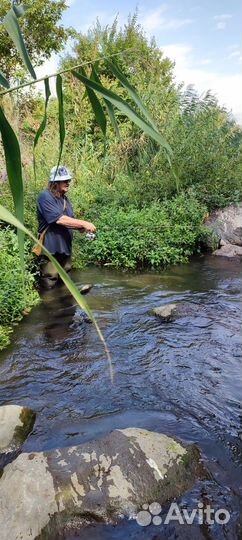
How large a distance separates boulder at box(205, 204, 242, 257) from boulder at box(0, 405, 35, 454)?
7245mm

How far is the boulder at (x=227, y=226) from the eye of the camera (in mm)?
10113

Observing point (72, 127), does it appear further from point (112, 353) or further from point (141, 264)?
point (112, 353)

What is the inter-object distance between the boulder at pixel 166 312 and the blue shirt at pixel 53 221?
5.16 ft

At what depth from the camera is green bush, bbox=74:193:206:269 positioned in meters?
8.85

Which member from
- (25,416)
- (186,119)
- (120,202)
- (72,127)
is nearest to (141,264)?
(120,202)

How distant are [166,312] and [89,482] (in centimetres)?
345

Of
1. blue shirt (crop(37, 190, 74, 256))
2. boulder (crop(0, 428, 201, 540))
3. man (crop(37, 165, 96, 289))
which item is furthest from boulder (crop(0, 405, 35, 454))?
blue shirt (crop(37, 190, 74, 256))

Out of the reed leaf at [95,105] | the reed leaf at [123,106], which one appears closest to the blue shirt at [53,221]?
the reed leaf at [95,105]

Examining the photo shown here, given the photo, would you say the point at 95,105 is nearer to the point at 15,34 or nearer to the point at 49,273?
the point at 15,34

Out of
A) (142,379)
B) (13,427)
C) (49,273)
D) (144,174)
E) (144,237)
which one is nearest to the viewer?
(13,427)

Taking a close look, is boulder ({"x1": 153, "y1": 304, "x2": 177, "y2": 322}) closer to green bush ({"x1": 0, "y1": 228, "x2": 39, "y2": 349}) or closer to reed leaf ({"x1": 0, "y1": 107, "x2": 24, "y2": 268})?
green bush ({"x1": 0, "y1": 228, "x2": 39, "y2": 349})

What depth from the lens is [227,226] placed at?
407 inches

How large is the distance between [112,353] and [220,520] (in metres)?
2.44

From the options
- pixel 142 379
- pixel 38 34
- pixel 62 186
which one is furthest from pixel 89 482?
pixel 38 34
